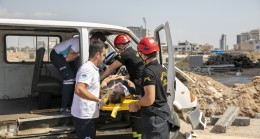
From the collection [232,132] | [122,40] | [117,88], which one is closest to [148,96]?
[117,88]

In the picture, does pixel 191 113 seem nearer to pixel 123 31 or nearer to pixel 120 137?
pixel 120 137

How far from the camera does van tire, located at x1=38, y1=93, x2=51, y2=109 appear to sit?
5.25 meters

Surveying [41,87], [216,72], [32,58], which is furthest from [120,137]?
[216,72]

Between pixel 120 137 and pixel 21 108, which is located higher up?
pixel 21 108

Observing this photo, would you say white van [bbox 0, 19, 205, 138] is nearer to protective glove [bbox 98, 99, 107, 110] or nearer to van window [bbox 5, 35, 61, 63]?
van window [bbox 5, 35, 61, 63]

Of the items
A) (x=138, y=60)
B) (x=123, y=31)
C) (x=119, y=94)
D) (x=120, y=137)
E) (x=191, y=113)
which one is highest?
(x=123, y=31)

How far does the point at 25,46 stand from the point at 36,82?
4.53 feet

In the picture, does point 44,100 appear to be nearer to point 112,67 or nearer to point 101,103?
point 112,67

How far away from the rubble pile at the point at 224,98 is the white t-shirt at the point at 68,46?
5.24m

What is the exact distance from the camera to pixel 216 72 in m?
24.8

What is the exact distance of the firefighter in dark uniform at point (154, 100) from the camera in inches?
141

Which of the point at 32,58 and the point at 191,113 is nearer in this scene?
the point at 191,113

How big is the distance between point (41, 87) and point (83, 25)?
1.34 m

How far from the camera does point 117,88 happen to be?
4.38 metres
